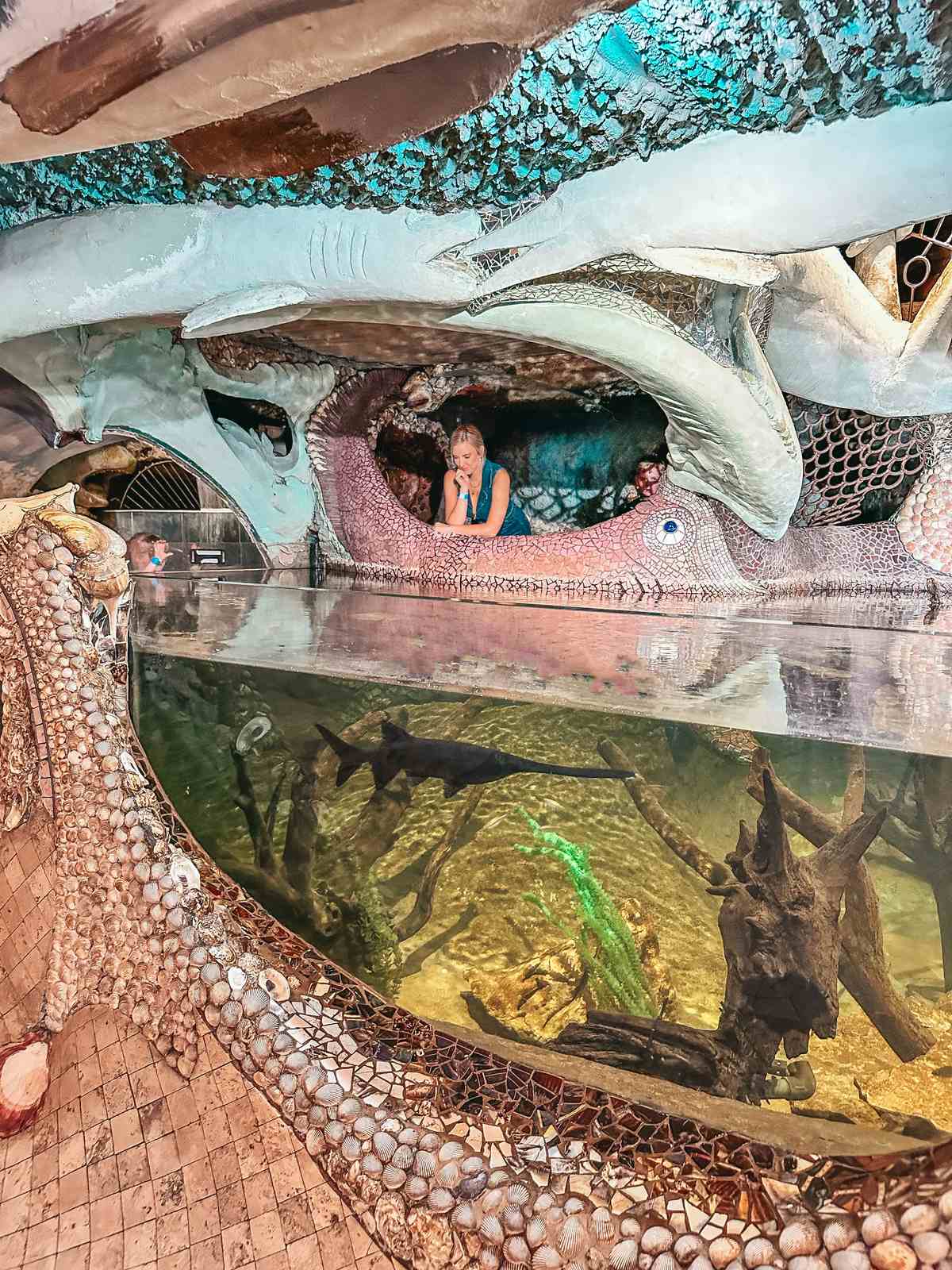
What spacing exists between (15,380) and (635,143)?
144 centimetres

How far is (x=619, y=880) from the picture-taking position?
0.59 meters

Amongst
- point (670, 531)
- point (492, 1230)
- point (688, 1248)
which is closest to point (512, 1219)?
point (492, 1230)

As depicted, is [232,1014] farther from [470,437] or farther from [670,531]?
[470,437]

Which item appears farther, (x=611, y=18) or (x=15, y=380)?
(x=15, y=380)

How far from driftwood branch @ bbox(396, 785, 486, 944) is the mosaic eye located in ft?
3.81

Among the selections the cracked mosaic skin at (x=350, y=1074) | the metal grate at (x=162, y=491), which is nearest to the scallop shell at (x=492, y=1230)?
the cracked mosaic skin at (x=350, y=1074)

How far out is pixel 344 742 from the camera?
0.73 metres

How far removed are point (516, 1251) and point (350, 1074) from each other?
18 cm

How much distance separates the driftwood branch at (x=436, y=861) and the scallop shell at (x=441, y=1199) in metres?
0.19

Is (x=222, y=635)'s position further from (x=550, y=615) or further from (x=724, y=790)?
(x=724, y=790)

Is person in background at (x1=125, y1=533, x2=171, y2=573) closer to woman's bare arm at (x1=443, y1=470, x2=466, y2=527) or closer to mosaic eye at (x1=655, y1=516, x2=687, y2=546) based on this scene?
woman's bare arm at (x1=443, y1=470, x2=466, y2=527)

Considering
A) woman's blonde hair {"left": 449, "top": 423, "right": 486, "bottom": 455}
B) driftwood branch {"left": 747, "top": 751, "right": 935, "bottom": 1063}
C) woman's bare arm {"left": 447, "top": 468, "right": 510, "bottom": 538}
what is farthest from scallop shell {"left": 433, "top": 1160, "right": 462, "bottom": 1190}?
woman's blonde hair {"left": 449, "top": 423, "right": 486, "bottom": 455}

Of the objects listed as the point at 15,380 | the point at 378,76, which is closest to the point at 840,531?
the point at 378,76

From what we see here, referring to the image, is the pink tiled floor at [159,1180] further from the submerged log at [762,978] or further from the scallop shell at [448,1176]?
the submerged log at [762,978]
